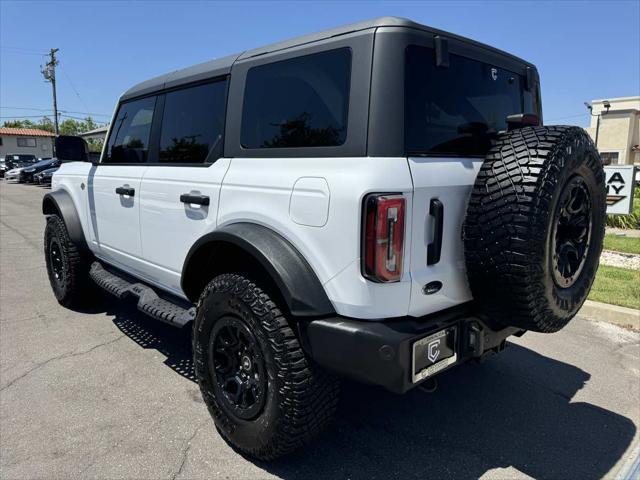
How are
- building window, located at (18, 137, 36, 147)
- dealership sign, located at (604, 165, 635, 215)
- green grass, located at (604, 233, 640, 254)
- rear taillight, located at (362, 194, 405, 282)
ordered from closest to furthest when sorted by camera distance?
1. rear taillight, located at (362, 194, 405, 282)
2. dealership sign, located at (604, 165, 635, 215)
3. green grass, located at (604, 233, 640, 254)
4. building window, located at (18, 137, 36, 147)

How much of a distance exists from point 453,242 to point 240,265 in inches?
46.1

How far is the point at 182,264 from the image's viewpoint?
3084 mm

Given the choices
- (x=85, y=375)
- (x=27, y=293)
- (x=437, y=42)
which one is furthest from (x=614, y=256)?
(x=27, y=293)

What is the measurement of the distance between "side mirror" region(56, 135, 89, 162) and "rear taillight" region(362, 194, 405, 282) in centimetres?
334

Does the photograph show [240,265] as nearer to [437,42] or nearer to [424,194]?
[424,194]

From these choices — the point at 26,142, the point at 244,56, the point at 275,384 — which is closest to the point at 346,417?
the point at 275,384

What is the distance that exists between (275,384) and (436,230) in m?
1.04

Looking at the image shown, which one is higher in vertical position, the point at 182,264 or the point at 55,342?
the point at 182,264

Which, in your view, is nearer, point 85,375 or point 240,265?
point 240,265

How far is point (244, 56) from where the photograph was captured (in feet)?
9.25

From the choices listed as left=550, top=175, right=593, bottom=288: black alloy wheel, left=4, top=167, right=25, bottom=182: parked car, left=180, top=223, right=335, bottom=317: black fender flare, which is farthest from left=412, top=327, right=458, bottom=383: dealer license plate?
left=4, top=167, right=25, bottom=182: parked car

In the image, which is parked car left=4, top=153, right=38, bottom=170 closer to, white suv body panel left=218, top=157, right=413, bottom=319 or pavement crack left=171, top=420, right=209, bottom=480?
pavement crack left=171, top=420, right=209, bottom=480

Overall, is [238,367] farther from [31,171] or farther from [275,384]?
[31,171]

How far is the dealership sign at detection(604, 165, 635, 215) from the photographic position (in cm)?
679
